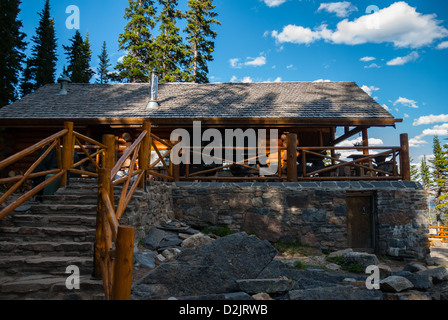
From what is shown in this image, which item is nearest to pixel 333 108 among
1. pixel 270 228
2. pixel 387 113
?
pixel 387 113

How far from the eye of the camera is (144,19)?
66.6 feet

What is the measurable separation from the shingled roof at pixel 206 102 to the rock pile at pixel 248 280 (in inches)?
221

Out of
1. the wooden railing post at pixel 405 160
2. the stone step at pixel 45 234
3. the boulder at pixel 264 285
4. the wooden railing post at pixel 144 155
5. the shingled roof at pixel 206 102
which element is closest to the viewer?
the boulder at pixel 264 285

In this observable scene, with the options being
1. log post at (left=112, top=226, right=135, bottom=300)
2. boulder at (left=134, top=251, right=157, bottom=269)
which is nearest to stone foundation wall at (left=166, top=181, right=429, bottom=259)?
boulder at (left=134, top=251, right=157, bottom=269)

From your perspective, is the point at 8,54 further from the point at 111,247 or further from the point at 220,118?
the point at 111,247

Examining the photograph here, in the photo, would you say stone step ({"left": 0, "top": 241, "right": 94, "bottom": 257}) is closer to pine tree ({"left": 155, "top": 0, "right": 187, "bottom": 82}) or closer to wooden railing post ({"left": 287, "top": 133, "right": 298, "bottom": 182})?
wooden railing post ({"left": 287, "top": 133, "right": 298, "bottom": 182})

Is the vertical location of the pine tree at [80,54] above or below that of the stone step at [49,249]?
above

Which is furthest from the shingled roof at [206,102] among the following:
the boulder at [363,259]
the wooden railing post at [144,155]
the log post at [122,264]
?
the log post at [122,264]

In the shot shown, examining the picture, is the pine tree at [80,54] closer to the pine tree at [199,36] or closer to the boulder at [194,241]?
the pine tree at [199,36]

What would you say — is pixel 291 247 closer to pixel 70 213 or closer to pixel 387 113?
pixel 70 213

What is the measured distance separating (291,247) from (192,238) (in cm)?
254

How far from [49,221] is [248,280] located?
3.11 m

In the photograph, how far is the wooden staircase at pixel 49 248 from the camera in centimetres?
291

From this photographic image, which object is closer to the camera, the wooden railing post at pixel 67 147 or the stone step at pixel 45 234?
the stone step at pixel 45 234
